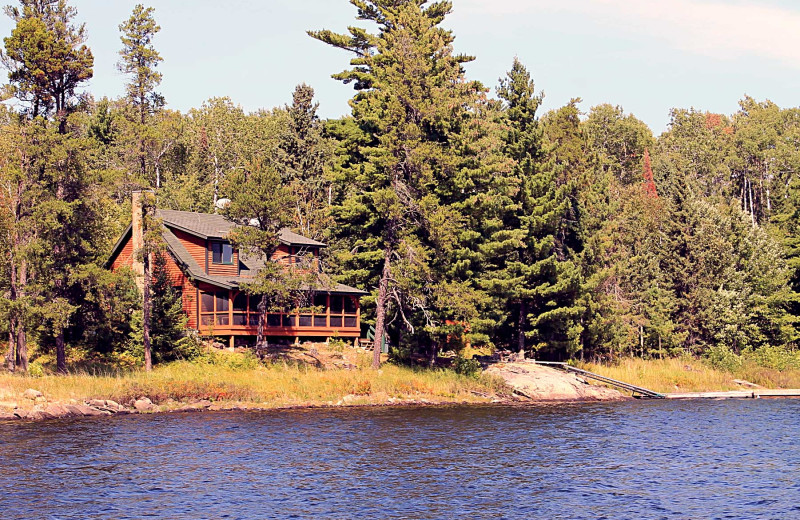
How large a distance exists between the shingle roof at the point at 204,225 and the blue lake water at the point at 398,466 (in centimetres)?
1782

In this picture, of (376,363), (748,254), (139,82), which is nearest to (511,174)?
(376,363)

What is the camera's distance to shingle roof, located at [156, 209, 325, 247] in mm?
54281

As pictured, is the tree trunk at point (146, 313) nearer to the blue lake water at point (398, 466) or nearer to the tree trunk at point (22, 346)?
the tree trunk at point (22, 346)

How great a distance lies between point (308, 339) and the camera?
184ft

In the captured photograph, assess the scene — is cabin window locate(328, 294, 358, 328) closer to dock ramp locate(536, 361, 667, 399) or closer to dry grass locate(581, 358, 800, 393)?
dock ramp locate(536, 361, 667, 399)

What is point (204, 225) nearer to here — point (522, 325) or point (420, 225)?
point (420, 225)

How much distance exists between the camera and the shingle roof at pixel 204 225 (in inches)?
2137

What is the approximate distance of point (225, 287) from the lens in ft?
166

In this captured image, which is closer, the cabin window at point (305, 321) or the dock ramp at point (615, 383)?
the dock ramp at point (615, 383)

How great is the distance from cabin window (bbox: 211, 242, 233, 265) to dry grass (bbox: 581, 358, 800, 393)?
2436cm

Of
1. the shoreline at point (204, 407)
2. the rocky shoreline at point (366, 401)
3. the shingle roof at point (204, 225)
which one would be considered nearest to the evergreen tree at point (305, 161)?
the shingle roof at point (204, 225)

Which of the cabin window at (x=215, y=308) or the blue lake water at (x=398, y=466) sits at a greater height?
the cabin window at (x=215, y=308)

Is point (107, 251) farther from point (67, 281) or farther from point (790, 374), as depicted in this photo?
point (790, 374)

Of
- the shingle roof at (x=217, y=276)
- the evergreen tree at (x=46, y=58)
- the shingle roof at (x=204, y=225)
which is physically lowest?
the shingle roof at (x=217, y=276)
